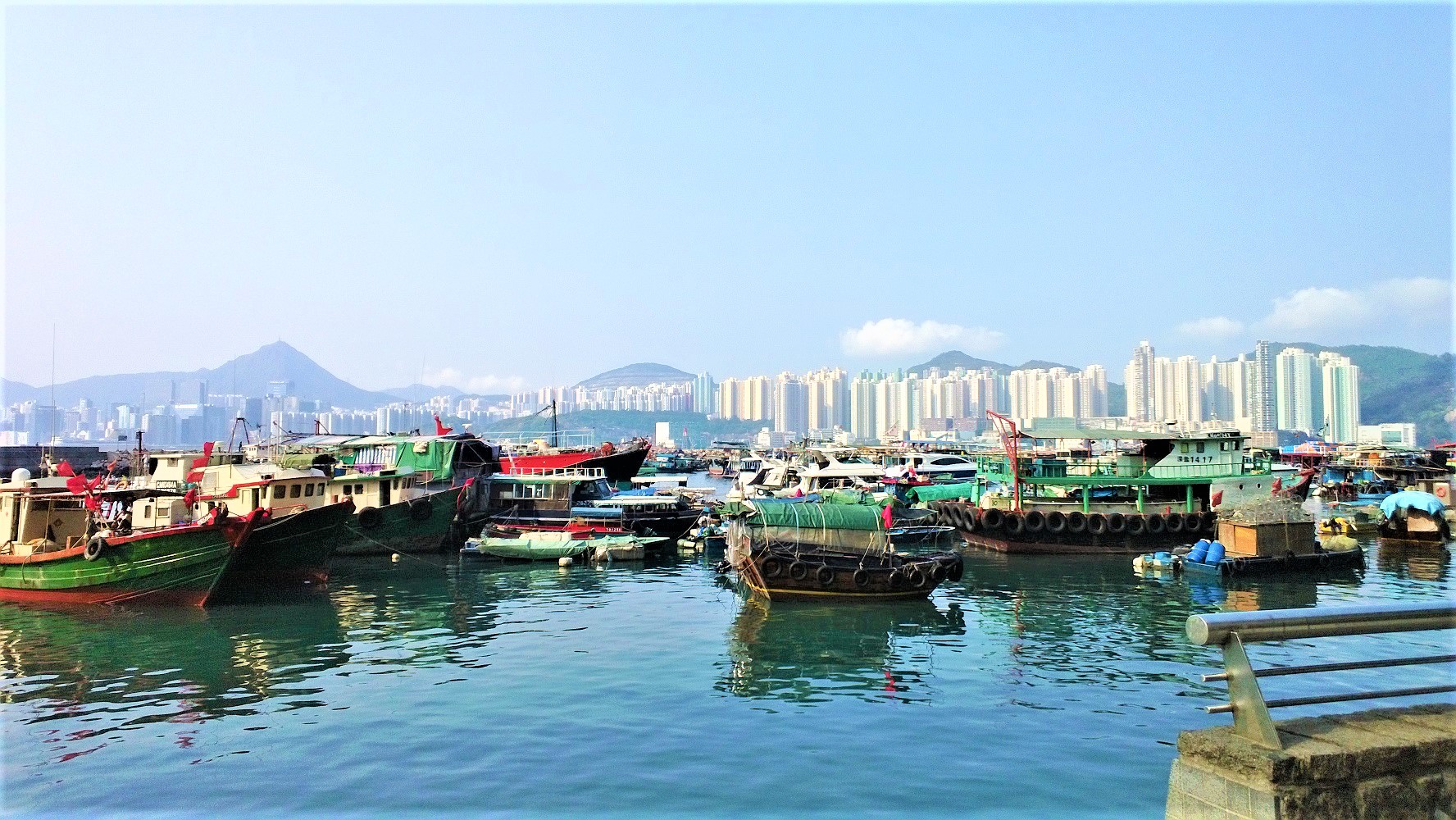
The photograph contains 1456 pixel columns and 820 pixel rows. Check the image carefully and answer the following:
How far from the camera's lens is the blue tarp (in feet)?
119

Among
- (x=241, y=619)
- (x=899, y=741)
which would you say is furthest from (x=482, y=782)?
(x=241, y=619)

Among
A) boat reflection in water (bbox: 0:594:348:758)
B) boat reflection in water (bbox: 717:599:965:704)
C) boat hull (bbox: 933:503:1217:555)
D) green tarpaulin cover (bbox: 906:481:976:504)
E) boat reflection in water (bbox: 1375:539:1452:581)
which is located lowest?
boat reflection in water (bbox: 1375:539:1452:581)

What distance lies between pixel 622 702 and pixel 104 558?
16.0 m

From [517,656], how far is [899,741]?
8503 millimetres

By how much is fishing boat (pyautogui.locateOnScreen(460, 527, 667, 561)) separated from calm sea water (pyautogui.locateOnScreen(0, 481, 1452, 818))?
7432mm

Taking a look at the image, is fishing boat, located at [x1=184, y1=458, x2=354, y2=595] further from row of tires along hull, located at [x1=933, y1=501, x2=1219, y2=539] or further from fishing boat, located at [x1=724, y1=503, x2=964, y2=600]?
row of tires along hull, located at [x1=933, y1=501, x2=1219, y2=539]

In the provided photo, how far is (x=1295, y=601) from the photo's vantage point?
23562mm

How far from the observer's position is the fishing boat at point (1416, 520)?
36188 mm

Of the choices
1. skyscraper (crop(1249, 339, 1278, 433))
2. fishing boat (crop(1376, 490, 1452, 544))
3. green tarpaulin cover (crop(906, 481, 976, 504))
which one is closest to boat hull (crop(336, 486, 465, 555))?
green tarpaulin cover (crop(906, 481, 976, 504))

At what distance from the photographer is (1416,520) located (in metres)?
36.4

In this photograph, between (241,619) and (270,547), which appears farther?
(270,547)

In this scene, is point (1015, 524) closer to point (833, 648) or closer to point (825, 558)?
point (825, 558)

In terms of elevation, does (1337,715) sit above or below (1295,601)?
above

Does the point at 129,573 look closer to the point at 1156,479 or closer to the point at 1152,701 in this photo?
the point at 1152,701
